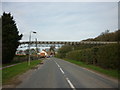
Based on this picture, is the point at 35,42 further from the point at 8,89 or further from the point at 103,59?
the point at 8,89

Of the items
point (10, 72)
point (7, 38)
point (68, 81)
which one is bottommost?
point (10, 72)

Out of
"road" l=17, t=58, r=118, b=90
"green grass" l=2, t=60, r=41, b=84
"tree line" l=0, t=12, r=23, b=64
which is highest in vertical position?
"tree line" l=0, t=12, r=23, b=64

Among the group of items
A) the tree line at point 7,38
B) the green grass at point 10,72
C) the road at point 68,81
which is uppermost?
the tree line at point 7,38

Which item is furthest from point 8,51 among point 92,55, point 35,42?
point 35,42

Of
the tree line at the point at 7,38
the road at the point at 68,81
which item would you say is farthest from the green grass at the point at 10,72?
the tree line at the point at 7,38

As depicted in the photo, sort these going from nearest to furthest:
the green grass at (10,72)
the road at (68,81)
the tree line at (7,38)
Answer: the road at (68,81) < the green grass at (10,72) < the tree line at (7,38)

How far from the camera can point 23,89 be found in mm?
9406

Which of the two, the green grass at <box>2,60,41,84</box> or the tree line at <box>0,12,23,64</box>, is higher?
the tree line at <box>0,12,23,64</box>

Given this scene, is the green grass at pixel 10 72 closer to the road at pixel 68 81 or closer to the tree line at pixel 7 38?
the road at pixel 68 81

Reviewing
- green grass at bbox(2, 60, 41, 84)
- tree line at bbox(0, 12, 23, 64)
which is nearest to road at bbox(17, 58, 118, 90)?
green grass at bbox(2, 60, 41, 84)

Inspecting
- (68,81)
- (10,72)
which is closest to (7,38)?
(10,72)

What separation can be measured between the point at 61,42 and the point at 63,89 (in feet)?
196

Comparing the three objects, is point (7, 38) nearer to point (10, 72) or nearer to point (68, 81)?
point (10, 72)

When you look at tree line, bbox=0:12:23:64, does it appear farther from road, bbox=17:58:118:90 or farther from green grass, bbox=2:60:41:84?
road, bbox=17:58:118:90
